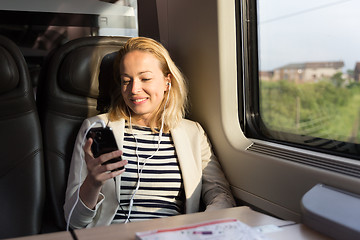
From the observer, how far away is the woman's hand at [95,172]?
146 centimetres

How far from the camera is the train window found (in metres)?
1.50

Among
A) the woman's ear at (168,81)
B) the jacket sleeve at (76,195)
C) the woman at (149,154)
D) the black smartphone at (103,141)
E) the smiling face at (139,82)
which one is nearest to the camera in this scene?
the black smartphone at (103,141)

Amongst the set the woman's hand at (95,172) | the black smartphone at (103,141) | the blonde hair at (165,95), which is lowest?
the woman's hand at (95,172)

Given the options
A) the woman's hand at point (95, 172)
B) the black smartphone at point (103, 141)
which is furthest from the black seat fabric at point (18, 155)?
the black smartphone at point (103, 141)

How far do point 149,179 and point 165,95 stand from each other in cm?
48

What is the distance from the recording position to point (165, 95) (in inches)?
84.3

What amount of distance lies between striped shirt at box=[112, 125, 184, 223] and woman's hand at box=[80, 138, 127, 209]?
0.19 m

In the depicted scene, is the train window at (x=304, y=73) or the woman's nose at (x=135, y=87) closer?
the train window at (x=304, y=73)

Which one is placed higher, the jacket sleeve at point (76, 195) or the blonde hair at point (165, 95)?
the blonde hair at point (165, 95)

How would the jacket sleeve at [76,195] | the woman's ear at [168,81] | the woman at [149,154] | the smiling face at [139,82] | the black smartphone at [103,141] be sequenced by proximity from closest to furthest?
the black smartphone at [103,141] → the jacket sleeve at [76,195] → the woman at [149,154] → the smiling face at [139,82] → the woman's ear at [168,81]

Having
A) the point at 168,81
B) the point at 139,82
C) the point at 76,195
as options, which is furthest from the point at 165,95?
the point at 76,195

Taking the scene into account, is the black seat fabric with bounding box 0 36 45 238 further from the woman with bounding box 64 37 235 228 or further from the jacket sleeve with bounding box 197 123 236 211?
the jacket sleeve with bounding box 197 123 236 211

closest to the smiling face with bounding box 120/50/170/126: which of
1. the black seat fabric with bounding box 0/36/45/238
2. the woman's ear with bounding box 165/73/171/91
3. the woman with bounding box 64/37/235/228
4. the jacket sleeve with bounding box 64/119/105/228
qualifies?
the woman with bounding box 64/37/235/228

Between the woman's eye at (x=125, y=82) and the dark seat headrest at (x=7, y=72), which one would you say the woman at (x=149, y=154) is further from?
the dark seat headrest at (x=7, y=72)
